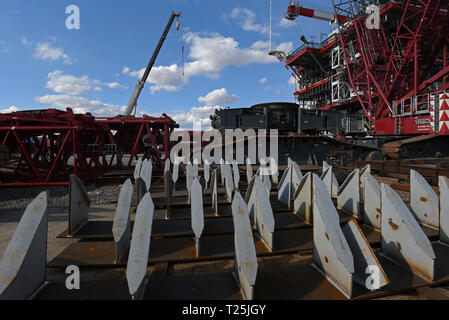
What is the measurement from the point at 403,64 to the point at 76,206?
69.4ft

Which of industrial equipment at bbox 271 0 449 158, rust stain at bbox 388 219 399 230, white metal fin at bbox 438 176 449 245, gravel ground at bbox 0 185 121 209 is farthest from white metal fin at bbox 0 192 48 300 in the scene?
industrial equipment at bbox 271 0 449 158

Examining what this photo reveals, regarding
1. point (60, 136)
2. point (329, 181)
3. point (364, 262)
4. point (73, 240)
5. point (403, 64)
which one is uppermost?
point (403, 64)

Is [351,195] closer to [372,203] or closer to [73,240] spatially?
[372,203]

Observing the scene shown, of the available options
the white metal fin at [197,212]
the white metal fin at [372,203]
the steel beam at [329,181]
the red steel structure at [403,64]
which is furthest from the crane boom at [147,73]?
the white metal fin at [372,203]

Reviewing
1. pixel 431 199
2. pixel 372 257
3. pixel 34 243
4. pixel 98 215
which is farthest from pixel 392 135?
pixel 34 243

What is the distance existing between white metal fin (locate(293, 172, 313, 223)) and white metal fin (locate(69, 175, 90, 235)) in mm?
3171

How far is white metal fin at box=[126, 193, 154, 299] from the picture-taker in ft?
5.04

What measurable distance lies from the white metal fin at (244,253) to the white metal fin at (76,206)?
2233 millimetres

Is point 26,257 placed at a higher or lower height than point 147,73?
lower

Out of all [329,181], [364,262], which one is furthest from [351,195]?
[364,262]

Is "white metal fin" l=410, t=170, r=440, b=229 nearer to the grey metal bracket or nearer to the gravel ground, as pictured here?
the grey metal bracket

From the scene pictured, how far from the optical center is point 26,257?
1.65 m
